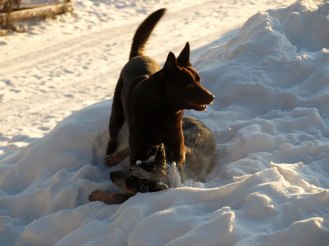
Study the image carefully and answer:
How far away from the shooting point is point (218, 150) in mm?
4578

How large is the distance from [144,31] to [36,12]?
18.6 ft

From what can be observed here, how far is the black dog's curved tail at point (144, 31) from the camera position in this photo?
4.89 metres

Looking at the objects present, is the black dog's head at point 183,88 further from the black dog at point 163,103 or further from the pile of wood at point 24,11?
the pile of wood at point 24,11

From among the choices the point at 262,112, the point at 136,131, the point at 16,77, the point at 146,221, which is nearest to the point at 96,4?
the point at 16,77

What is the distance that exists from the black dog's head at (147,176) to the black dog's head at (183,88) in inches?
13.6

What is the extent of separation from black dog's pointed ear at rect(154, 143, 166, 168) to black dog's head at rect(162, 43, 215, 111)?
34 centimetres

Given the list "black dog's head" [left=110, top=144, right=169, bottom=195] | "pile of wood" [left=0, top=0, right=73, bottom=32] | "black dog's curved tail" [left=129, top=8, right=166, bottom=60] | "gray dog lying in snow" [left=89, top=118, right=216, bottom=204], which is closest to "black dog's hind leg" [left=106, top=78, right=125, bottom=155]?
"gray dog lying in snow" [left=89, top=118, right=216, bottom=204]

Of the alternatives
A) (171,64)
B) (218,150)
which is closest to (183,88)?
(171,64)

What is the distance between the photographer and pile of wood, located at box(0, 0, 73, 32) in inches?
380

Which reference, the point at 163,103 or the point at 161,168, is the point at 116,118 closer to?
the point at 163,103

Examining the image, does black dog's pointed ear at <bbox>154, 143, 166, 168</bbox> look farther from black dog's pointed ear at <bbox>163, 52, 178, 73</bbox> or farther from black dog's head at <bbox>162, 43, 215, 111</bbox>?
black dog's pointed ear at <bbox>163, 52, 178, 73</bbox>

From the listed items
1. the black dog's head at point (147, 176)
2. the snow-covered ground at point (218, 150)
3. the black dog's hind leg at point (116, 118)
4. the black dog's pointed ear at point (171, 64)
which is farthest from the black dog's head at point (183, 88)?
the black dog's hind leg at point (116, 118)

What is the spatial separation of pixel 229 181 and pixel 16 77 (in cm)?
484

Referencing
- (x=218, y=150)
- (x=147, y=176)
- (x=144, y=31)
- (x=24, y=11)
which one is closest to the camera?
(x=147, y=176)
